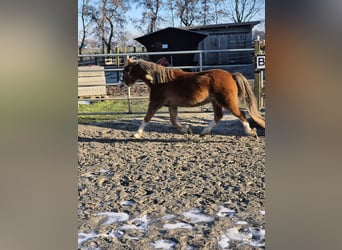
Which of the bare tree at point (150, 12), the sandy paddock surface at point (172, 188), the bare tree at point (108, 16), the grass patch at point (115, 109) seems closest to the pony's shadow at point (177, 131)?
the sandy paddock surface at point (172, 188)

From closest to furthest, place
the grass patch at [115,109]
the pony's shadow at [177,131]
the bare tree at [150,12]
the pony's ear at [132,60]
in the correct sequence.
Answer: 1. the bare tree at [150,12]
2. the pony's ear at [132,60]
3. the pony's shadow at [177,131]
4. the grass patch at [115,109]

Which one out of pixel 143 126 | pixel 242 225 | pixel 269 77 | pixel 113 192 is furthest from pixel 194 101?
pixel 269 77

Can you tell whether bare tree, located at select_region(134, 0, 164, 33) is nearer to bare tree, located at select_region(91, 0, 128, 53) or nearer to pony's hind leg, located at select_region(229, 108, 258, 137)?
bare tree, located at select_region(91, 0, 128, 53)

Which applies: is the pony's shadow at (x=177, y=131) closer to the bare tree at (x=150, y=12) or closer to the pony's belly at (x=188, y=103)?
the pony's belly at (x=188, y=103)

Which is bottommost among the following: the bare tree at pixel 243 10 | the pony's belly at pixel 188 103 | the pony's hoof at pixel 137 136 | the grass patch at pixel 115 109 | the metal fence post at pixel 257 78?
the pony's hoof at pixel 137 136

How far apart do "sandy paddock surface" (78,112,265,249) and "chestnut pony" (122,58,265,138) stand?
Result: 9cm

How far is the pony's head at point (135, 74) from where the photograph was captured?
7.17 feet

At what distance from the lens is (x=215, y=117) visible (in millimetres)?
2441

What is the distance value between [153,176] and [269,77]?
1067 millimetres

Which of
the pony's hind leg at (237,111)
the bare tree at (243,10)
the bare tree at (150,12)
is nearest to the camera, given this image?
the bare tree at (243,10)

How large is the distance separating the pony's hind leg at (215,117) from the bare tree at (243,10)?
0.94 m

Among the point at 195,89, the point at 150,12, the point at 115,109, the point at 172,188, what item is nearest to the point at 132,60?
the point at 195,89
